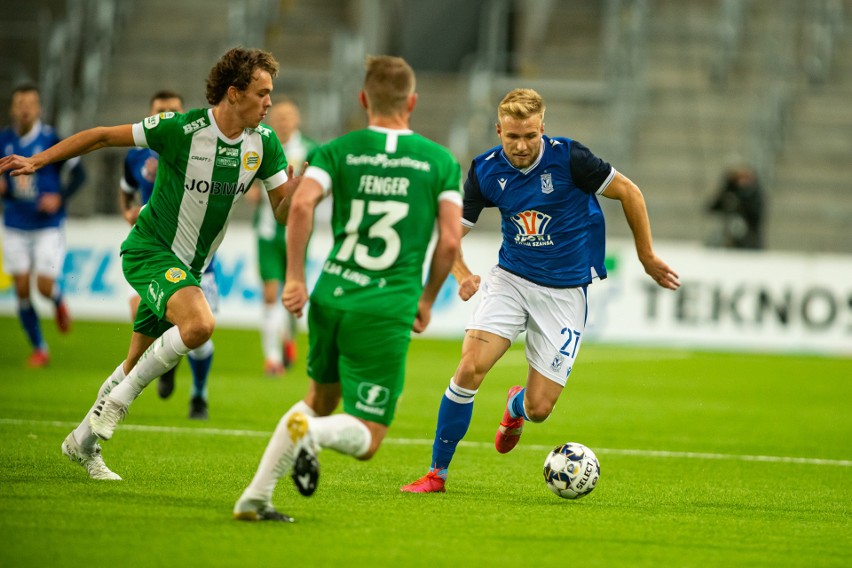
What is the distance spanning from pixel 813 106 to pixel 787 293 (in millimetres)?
6926

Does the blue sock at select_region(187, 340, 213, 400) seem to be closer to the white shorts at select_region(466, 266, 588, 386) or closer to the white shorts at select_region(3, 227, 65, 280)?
the white shorts at select_region(466, 266, 588, 386)

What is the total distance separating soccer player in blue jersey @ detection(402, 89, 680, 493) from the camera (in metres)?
7.81

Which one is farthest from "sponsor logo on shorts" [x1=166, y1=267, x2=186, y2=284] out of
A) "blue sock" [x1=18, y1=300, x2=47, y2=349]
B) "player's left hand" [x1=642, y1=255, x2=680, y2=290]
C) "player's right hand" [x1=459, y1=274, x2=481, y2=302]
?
"blue sock" [x1=18, y1=300, x2=47, y2=349]

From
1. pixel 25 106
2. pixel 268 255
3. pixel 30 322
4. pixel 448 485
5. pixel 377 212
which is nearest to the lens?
pixel 377 212

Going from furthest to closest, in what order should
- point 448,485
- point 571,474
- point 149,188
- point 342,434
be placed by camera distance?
point 149,188
point 448,485
point 571,474
point 342,434

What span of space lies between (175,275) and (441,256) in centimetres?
196

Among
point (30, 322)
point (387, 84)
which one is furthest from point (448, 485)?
point (30, 322)

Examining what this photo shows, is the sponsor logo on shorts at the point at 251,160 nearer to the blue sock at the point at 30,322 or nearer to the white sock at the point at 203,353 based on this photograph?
the white sock at the point at 203,353

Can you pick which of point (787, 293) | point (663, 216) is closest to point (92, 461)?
point (787, 293)

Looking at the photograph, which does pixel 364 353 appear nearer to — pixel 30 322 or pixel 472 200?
pixel 472 200

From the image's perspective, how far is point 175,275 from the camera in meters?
7.36

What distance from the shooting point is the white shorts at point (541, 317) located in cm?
809

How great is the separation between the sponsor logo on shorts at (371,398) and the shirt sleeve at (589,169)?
7.78 ft

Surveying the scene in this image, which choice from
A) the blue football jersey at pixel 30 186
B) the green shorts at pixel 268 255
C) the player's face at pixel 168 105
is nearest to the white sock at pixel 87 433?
the player's face at pixel 168 105
